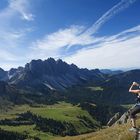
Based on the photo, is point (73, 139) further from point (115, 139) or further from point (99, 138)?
point (115, 139)

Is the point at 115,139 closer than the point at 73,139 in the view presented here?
Yes

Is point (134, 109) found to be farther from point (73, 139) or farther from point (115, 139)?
point (73, 139)

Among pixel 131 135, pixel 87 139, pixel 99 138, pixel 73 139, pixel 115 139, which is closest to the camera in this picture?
pixel 131 135

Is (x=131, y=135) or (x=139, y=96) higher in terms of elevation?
(x=139, y=96)

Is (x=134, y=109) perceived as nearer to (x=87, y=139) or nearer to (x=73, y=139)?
(x=87, y=139)

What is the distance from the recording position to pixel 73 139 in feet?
146

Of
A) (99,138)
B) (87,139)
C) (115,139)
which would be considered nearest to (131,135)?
(115,139)

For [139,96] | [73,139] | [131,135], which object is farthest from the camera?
[73,139]

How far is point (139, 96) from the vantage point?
22.6 meters

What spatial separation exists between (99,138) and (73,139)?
9.46m

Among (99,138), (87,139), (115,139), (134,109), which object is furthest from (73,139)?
(134,109)

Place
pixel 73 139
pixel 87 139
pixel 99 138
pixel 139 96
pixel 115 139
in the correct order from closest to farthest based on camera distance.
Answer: pixel 139 96, pixel 115 139, pixel 99 138, pixel 87 139, pixel 73 139

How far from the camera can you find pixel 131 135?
29750 mm

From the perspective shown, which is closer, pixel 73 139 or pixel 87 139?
pixel 87 139
